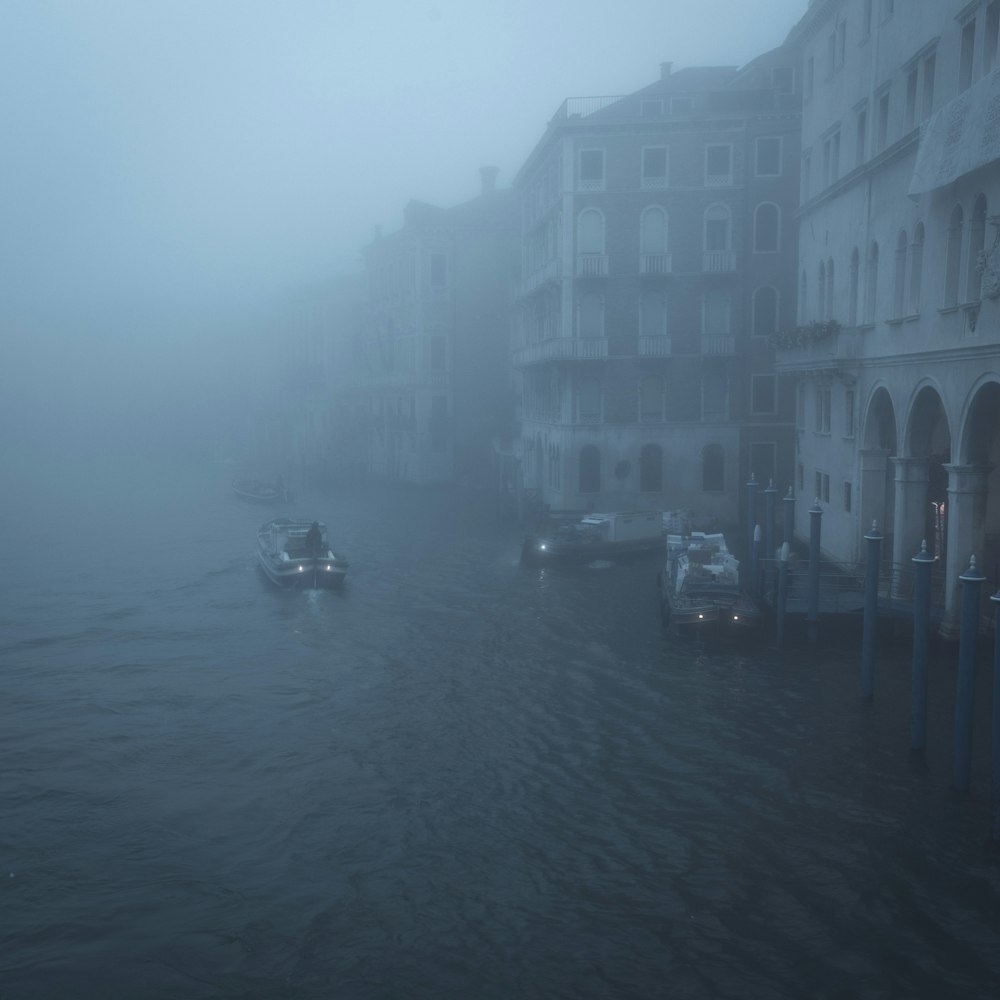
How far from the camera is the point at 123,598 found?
26.4m

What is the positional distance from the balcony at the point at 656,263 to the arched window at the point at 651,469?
215 inches

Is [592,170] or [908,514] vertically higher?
[592,170]

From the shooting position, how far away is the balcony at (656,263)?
34.3 meters

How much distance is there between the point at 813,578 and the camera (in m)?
18.8

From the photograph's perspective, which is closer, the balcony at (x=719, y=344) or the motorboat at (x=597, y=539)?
the motorboat at (x=597, y=539)

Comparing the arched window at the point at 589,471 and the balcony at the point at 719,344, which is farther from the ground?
the balcony at the point at 719,344

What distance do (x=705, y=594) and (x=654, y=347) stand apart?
15445 mm

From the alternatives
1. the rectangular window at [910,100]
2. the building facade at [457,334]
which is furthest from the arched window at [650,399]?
the rectangular window at [910,100]

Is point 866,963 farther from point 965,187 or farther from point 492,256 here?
point 492,256

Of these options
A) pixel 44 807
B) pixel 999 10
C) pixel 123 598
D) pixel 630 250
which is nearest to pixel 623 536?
pixel 630 250

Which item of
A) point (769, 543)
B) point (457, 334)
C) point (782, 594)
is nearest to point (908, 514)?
point (782, 594)

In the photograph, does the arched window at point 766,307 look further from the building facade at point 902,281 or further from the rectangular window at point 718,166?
the building facade at point 902,281

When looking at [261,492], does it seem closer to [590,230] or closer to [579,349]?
[579,349]

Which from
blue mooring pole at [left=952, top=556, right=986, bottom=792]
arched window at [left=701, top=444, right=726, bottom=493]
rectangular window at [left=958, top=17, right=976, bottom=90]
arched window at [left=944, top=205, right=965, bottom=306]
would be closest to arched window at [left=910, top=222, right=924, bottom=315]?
arched window at [left=944, top=205, right=965, bottom=306]
